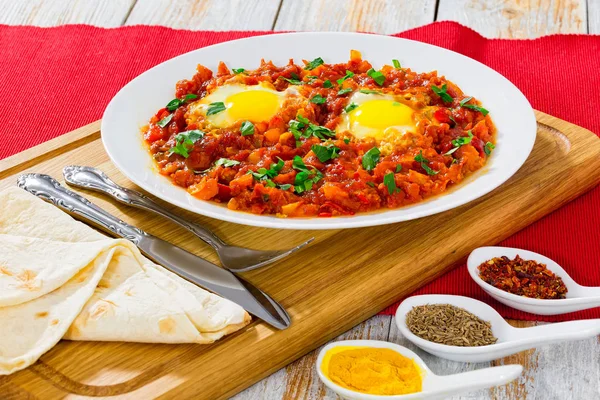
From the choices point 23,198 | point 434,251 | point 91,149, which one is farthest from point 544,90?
point 23,198

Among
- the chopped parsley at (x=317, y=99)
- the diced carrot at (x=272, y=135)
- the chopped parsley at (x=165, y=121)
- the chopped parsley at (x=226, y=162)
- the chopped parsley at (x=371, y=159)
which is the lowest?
the chopped parsley at (x=165, y=121)

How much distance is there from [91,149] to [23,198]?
1.07 m

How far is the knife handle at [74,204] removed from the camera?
4605 millimetres

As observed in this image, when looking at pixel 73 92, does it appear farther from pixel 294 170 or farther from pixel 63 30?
pixel 294 170

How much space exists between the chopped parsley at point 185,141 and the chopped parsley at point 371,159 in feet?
3.37

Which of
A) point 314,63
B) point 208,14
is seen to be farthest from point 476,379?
point 208,14

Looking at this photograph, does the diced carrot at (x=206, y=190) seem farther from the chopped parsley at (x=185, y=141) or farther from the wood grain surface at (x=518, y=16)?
the wood grain surface at (x=518, y=16)

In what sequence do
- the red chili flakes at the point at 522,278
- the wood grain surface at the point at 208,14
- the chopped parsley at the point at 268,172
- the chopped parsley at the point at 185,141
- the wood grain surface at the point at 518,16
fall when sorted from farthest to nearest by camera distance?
the wood grain surface at the point at 208,14 → the wood grain surface at the point at 518,16 → the chopped parsley at the point at 185,141 → the chopped parsley at the point at 268,172 → the red chili flakes at the point at 522,278

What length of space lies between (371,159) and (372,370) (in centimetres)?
143

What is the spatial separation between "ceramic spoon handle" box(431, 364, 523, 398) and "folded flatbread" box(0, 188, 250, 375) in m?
1.00

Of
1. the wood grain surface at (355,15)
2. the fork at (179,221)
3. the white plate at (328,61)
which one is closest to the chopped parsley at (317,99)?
the white plate at (328,61)

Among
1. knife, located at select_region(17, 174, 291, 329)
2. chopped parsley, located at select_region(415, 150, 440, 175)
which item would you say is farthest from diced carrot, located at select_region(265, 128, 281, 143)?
knife, located at select_region(17, 174, 291, 329)

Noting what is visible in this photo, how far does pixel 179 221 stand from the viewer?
15.5ft

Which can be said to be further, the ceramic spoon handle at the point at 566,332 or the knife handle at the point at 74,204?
the knife handle at the point at 74,204
